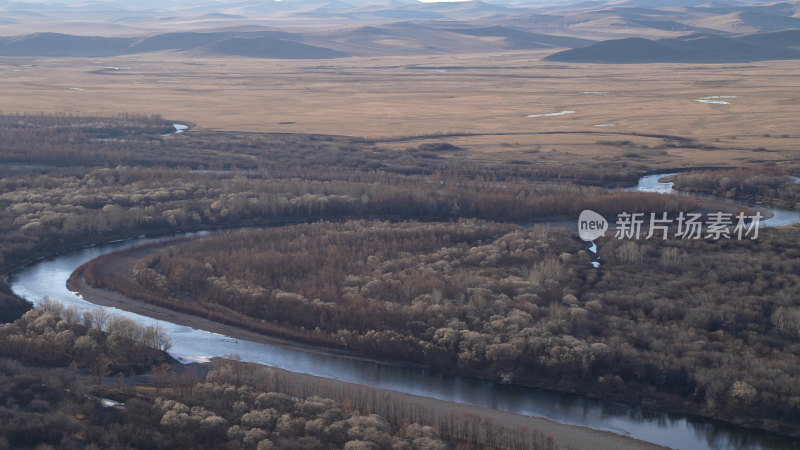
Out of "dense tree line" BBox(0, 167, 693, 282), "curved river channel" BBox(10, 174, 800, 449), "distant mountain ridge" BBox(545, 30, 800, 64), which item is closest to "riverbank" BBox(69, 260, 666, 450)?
"curved river channel" BBox(10, 174, 800, 449)

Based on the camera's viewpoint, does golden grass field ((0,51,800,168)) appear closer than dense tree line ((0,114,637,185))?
No

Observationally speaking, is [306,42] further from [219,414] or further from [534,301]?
[219,414]

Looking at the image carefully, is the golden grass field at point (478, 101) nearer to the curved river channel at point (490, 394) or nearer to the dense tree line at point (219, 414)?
the curved river channel at point (490, 394)

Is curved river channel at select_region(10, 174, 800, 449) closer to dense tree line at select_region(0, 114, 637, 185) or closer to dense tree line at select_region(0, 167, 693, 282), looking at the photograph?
dense tree line at select_region(0, 167, 693, 282)

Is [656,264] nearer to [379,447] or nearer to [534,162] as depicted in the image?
[379,447]

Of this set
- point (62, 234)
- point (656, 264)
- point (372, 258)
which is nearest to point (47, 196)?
point (62, 234)

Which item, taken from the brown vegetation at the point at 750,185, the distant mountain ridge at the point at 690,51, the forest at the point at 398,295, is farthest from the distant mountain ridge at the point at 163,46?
the brown vegetation at the point at 750,185

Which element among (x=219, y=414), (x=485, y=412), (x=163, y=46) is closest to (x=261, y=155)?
(x=485, y=412)
